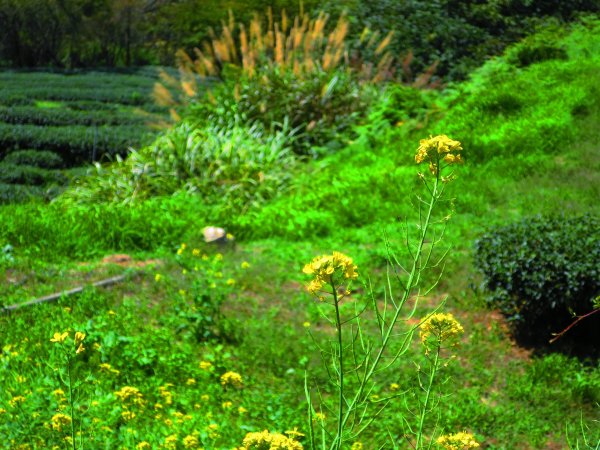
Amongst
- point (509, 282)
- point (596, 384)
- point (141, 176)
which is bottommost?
point (141, 176)

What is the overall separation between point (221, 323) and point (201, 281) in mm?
746

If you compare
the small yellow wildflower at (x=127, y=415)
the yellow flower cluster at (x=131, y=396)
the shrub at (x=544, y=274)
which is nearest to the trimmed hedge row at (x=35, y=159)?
the shrub at (x=544, y=274)

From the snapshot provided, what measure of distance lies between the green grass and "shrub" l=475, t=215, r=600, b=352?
251mm

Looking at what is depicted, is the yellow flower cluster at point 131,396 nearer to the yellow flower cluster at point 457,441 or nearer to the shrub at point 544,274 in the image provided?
the yellow flower cluster at point 457,441

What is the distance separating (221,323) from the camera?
589 centimetres

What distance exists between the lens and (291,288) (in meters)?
6.93

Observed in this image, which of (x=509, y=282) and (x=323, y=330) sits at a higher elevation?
(x=509, y=282)

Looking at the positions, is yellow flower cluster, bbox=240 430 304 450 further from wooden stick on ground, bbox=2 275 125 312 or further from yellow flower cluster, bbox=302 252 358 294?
wooden stick on ground, bbox=2 275 125 312

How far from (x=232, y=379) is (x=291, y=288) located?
2211 mm

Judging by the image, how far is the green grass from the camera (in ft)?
16.0

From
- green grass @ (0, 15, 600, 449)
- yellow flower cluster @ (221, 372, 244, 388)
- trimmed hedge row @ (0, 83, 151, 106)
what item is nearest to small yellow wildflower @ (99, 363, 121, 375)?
green grass @ (0, 15, 600, 449)

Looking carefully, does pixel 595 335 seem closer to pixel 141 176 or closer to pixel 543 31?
pixel 141 176

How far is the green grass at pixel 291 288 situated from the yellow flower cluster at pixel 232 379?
0.21 feet

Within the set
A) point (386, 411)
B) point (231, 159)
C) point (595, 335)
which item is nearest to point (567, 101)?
point (231, 159)
